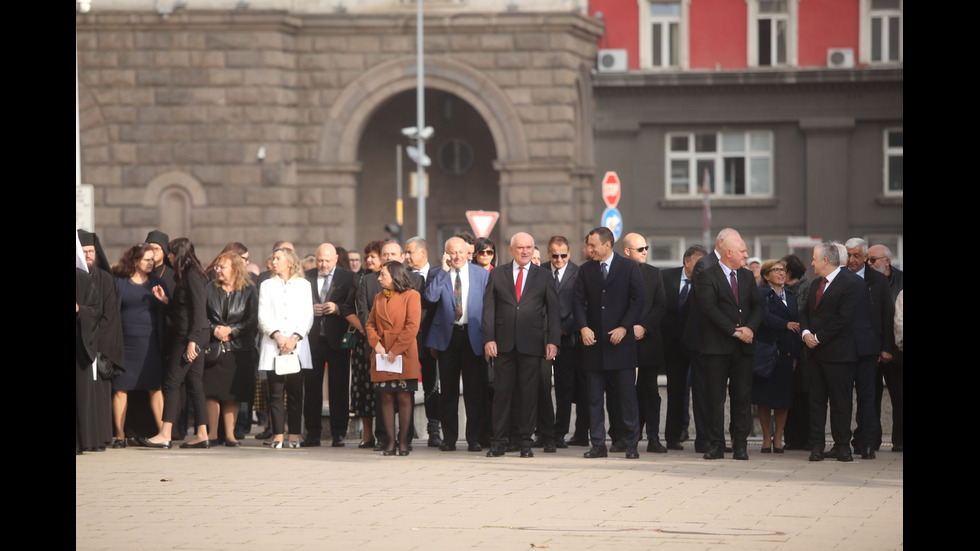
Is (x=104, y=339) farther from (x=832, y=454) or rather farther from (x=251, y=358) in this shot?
(x=832, y=454)

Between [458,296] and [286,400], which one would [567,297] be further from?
[286,400]

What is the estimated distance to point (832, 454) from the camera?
13102mm

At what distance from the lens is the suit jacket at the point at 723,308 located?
12.9 m

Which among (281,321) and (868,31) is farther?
(868,31)

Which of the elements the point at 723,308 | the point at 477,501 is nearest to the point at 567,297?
the point at 723,308

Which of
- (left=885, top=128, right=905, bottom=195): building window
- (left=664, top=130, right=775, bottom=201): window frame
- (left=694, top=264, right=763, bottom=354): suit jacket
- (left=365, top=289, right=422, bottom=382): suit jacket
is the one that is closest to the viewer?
(left=694, top=264, right=763, bottom=354): suit jacket

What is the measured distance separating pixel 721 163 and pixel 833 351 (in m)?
22.8

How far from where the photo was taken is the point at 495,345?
1315 centimetres

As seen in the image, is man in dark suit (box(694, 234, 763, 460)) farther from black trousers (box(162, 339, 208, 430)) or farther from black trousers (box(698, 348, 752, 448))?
black trousers (box(162, 339, 208, 430))

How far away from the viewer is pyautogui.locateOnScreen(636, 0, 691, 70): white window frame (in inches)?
1361

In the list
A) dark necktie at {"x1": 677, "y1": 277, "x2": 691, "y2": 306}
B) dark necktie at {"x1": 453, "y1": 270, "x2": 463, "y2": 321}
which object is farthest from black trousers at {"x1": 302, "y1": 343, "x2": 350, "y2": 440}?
dark necktie at {"x1": 677, "y1": 277, "x2": 691, "y2": 306}

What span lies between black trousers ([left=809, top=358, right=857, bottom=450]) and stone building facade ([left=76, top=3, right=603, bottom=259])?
1914 centimetres
